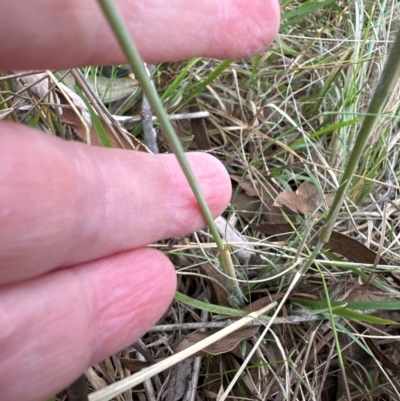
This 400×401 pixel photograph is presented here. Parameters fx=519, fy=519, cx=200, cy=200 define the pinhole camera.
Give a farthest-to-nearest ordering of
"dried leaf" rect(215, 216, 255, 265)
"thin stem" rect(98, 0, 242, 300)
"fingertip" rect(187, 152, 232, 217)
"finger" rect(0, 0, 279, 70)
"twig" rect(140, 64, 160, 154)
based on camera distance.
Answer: "twig" rect(140, 64, 160, 154), "dried leaf" rect(215, 216, 255, 265), "fingertip" rect(187, 152, 232, 217), "finger" rect(0, 0, 279, 70), "thin stem" rect(98, 0, 242, 300)

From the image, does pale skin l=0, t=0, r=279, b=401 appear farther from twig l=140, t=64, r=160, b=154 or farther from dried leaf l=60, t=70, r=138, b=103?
dried leaf l=60, t=70, r=138, b=103

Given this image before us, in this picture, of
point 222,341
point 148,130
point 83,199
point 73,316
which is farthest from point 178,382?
point 148,130

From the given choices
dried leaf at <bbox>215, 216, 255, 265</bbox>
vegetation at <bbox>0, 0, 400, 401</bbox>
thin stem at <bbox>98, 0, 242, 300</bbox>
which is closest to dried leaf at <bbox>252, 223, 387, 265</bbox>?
vegetation at <bbox>0, 0, 400, 401</bbox>

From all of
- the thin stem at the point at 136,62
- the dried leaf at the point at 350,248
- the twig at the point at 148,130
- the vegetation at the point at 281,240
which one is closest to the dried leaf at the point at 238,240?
the vegetation at the point at 281,240

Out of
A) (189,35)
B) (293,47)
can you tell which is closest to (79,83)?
(189,35)

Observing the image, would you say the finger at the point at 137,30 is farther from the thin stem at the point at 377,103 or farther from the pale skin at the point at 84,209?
the thin stem at the point at 377,103

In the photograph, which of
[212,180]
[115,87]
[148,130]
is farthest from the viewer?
[115,87]

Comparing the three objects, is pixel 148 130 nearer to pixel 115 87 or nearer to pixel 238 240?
pixel 115 87
